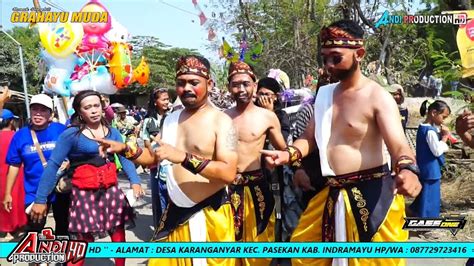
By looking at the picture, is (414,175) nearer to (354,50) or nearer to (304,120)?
(354,50)

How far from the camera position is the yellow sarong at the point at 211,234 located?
7.50 ft

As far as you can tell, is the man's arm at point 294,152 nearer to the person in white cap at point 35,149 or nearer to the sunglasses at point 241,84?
the sunglasses at point 241,84

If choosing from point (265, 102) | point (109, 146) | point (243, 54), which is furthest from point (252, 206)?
point (243, 54)

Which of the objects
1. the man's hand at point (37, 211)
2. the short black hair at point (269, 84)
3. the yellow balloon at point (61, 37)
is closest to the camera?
the man's hand at point (37, 211)

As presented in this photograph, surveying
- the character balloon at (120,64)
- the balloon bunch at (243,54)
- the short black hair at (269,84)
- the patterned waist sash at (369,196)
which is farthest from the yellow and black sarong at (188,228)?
the balloon bunch at (243,54)

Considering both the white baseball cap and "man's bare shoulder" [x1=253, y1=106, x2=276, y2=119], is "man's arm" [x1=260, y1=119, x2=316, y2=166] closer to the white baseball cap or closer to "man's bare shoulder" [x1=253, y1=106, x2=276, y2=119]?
"man's bare shoulder" [x1=253, y1=106, x2=276, y2=119]

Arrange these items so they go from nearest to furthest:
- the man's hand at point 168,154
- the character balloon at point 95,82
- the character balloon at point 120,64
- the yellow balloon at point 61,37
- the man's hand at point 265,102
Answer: the man's hand at point 168,154 < the man's hand at point 265,102 < the yellow balloon at point 61,37 < the character balloon at point 95,82 < the character balloon at point 120,64

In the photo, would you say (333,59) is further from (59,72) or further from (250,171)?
(59,72)

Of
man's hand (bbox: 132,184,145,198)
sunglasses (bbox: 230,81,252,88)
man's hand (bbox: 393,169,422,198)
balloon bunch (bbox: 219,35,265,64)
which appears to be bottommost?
man's hand (bbox: 132,184,145,198)

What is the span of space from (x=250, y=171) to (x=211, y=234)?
0.93 metres

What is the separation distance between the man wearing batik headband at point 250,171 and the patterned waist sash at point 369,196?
1.08m

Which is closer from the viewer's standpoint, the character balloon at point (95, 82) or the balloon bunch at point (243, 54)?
the character balloon at point (95, 82)

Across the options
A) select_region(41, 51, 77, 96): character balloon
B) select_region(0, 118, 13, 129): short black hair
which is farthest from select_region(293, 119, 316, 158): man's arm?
select_region(41, 51, 77, 96): character balloon

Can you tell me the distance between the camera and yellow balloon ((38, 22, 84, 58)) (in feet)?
19.0
